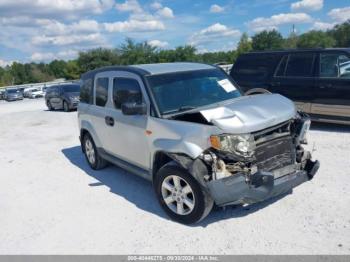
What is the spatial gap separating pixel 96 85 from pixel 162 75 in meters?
1.68

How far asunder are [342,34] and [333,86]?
79286mm

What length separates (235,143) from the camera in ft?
12.0

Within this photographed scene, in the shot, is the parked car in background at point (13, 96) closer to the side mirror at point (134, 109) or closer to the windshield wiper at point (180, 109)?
the side mirror at point (134, 109)

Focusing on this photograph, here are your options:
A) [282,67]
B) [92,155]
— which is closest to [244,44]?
[282,67]

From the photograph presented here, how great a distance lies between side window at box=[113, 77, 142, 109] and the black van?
466 centimetres

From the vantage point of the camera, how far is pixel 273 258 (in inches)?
126

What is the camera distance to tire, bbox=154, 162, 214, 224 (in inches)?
145

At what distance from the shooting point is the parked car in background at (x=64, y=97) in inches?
665

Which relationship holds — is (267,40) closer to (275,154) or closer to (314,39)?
(314,39)

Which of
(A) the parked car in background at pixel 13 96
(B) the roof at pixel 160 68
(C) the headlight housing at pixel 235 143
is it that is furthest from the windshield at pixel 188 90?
(A) the parked car in background at pixel 13 96

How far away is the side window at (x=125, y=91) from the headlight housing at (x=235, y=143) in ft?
4.73

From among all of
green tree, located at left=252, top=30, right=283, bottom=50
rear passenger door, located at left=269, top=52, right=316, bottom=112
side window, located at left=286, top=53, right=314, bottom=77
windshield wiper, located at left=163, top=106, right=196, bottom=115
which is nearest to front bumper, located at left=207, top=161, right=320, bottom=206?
windshield wiper, located at left=163, top=106, right=196, bottom=115

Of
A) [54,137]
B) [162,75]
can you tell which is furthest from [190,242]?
[54,137]

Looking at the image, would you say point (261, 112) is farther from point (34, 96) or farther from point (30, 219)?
point (34, 96)
